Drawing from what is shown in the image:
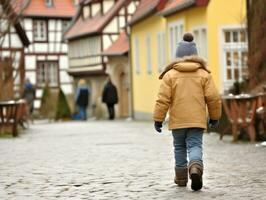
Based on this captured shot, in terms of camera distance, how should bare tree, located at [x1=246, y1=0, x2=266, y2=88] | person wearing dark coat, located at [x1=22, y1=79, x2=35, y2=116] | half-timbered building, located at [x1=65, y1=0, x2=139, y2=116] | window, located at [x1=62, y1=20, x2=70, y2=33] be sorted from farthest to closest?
1. window, located at [x1=62, y1=20, x2=70, y2=33]
2. half-timbered building, located at [x1=65, y1=0, x2=139, y2=116]
3. person wearing dark coat, located at [x1=22, y1=79, x2=35, y2=116]
4. bare tree, located at [x1=246, y1=0, x2=266, y2=88]

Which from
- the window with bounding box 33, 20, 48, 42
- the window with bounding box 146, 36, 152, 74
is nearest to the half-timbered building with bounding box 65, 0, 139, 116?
the window with bounding box 33, 20, 48, 42

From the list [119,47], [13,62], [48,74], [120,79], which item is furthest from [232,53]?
[48,74]

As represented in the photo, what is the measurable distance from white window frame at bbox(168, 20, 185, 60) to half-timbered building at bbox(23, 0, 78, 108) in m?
30.4

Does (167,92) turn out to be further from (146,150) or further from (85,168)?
(146,150)

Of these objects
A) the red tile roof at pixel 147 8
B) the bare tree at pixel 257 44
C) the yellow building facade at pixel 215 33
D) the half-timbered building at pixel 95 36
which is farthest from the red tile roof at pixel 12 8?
the half-timbered building at pixel 95 36

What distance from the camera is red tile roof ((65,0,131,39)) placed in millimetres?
53562

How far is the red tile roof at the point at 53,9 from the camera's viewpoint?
2518 inches

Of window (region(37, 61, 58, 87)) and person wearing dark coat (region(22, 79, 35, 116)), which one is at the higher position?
window (region(37, 61, 58, 87))

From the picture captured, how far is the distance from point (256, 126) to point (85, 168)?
18.7 feet

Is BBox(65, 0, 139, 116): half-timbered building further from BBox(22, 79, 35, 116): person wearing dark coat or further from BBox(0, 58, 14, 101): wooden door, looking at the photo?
BBox(0, 58, 14, 101): wooden door

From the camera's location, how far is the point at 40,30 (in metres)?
63.3

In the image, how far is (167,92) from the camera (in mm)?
9641

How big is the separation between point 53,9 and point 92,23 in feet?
29.2

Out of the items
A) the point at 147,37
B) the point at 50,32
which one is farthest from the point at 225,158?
the point at 50,32
